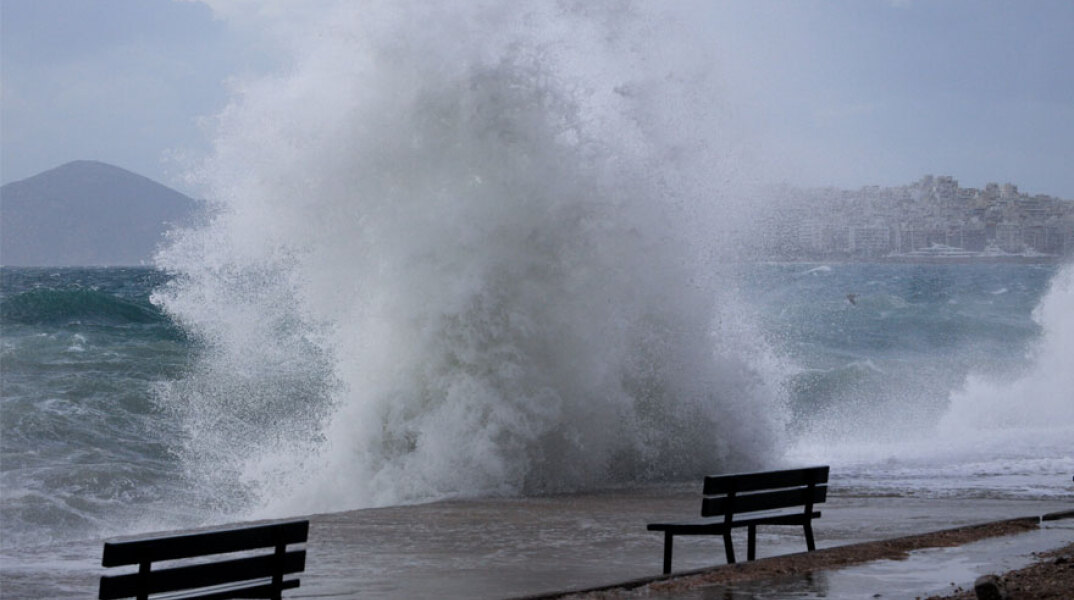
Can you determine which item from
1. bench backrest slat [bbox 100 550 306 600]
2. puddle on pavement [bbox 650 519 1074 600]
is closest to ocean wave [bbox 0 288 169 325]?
puddle on pavement [bbox 650 519 1074 600]

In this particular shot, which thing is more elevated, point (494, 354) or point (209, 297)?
point (209, 297)

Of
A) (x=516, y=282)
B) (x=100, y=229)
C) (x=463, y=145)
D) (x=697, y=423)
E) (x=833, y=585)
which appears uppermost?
(x=100, y=229)

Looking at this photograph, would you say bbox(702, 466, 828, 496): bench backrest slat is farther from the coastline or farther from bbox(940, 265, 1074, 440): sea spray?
bbox(940, 265, 1074, 440): sea spray

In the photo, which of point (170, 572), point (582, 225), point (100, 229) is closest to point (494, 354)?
point (582, 225)

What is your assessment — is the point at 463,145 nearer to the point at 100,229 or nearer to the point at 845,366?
the point at 845,366

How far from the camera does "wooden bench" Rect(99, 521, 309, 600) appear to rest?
5410 millimetres

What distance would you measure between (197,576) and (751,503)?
12.1 ft

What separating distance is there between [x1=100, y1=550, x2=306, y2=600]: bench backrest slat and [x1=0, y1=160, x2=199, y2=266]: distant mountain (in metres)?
106

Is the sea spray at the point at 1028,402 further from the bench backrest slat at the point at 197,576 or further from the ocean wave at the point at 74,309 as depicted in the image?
the ocean wave at the point at 74,309

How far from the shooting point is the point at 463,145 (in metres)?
14.3

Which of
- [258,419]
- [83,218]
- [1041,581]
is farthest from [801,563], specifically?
[83,218]

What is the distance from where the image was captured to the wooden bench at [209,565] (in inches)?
213

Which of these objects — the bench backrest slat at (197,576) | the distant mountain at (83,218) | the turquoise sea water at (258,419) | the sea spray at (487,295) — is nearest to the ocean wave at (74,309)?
the turquoise sea water at (258,419)

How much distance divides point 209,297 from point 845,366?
62.2ft
